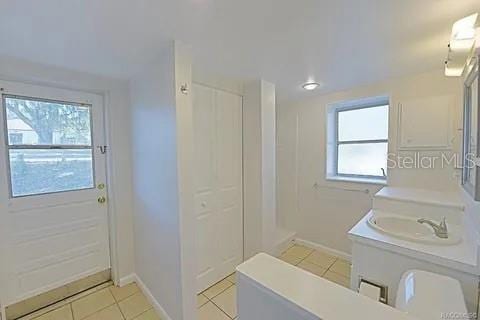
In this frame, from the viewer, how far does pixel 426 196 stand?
1891 mm

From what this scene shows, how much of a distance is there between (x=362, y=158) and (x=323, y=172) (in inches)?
19.7

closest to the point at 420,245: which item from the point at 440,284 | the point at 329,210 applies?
the point at 440,284

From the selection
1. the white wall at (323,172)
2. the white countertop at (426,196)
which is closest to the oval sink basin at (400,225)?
the white countertop at (426,196)

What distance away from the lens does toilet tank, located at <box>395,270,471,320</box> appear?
860 millimetres

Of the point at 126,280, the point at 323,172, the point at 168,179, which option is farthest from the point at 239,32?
the point at 126,280

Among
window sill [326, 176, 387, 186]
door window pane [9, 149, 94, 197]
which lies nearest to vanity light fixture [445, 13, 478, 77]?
window sill [326, 176, 387, 186]

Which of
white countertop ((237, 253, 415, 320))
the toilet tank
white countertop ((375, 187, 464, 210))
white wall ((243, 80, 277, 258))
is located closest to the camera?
white countertop ((237, 253, 415, 320))

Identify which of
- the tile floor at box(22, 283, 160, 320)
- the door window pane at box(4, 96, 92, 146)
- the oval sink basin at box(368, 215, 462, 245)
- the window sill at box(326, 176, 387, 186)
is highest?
the door window pane at box(4, 96, 92, 146)

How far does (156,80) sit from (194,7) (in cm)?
77

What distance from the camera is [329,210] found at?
2.92m

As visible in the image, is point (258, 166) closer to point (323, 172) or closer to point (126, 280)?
point (323, 172)

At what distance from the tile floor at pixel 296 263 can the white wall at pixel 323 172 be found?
0.20 m

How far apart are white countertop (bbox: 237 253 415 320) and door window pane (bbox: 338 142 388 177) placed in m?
2.32

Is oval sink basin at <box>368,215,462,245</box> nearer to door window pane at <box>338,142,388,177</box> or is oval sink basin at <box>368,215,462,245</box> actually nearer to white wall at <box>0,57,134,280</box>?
door window pane at <box>338,142,388,177</box>
